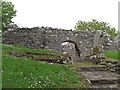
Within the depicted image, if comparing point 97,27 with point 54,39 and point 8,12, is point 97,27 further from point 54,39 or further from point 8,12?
point 8,12

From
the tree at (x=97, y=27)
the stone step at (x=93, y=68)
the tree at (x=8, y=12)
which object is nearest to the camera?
the stone step at (x=93, y=68)

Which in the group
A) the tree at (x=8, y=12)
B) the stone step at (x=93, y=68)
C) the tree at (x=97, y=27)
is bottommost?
the stone step at (x=93, y=68)

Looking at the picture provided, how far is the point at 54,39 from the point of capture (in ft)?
45.7

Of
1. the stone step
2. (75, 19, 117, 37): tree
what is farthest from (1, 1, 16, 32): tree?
the stone step

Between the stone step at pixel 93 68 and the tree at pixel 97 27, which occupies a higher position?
the tree at pixel 97 27

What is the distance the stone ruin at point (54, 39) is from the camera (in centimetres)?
1345

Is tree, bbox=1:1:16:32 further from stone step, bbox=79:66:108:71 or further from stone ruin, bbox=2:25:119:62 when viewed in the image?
stone step, bbox=79:66:108:71

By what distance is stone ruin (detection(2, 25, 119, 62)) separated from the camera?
44.1 ft

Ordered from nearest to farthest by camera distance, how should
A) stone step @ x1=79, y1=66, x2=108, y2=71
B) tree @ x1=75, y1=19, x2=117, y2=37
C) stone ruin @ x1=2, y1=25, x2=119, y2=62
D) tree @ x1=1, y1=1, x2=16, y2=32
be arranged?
stone step @ x1=79, y1=66, x2=108, y2=71
stone ruin @ x1=2, y1=25, x2=119, y2=62
tree @ x1=75, y1=19, x2=117, y2=37
tree @ x1=1, y1=1, x2=16, y2=32

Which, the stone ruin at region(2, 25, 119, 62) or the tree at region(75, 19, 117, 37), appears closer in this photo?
the stone ruin at region(2, 25, 119, 62)

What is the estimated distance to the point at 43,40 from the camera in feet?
45.3

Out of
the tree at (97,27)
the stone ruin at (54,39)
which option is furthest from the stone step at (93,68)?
the tree at (97,27)

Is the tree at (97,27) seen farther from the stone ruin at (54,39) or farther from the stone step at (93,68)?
the stone step at (93,68)

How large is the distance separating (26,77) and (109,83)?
163 inches
